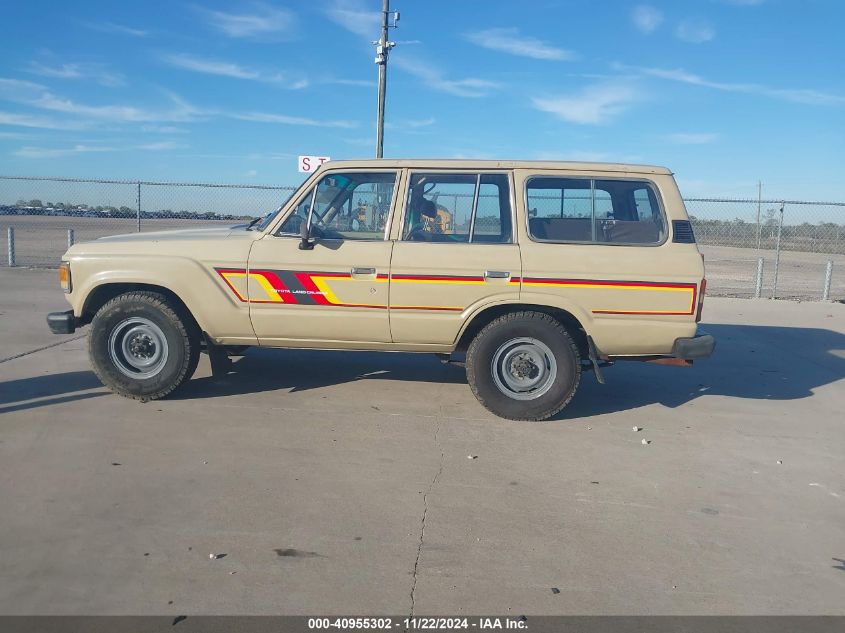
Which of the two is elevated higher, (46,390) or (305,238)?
(305,238)

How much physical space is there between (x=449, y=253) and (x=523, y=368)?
111 centimetres

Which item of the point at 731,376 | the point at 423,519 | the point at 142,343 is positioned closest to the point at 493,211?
the point at 423,519

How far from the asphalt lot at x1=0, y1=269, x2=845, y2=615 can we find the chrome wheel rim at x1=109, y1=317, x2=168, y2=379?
29cm

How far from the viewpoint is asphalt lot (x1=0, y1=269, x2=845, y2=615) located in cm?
319

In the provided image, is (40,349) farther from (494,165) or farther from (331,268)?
(494,165)

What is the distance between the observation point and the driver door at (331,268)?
561 cm

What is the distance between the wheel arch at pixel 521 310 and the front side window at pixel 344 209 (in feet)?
3.42

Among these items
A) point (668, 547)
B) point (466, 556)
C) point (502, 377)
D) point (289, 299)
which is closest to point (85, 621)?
point (466, 556)

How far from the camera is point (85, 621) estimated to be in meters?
2.88

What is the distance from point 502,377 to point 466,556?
92.7 inches

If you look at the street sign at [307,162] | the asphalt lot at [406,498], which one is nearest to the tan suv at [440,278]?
the asphalt lot at [406,498]

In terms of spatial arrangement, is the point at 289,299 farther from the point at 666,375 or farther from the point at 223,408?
the point at 666,375

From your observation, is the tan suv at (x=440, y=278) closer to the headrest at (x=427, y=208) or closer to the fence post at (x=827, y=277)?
the headrest at (x=427, y=208)

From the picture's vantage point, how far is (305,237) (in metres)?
5.55
